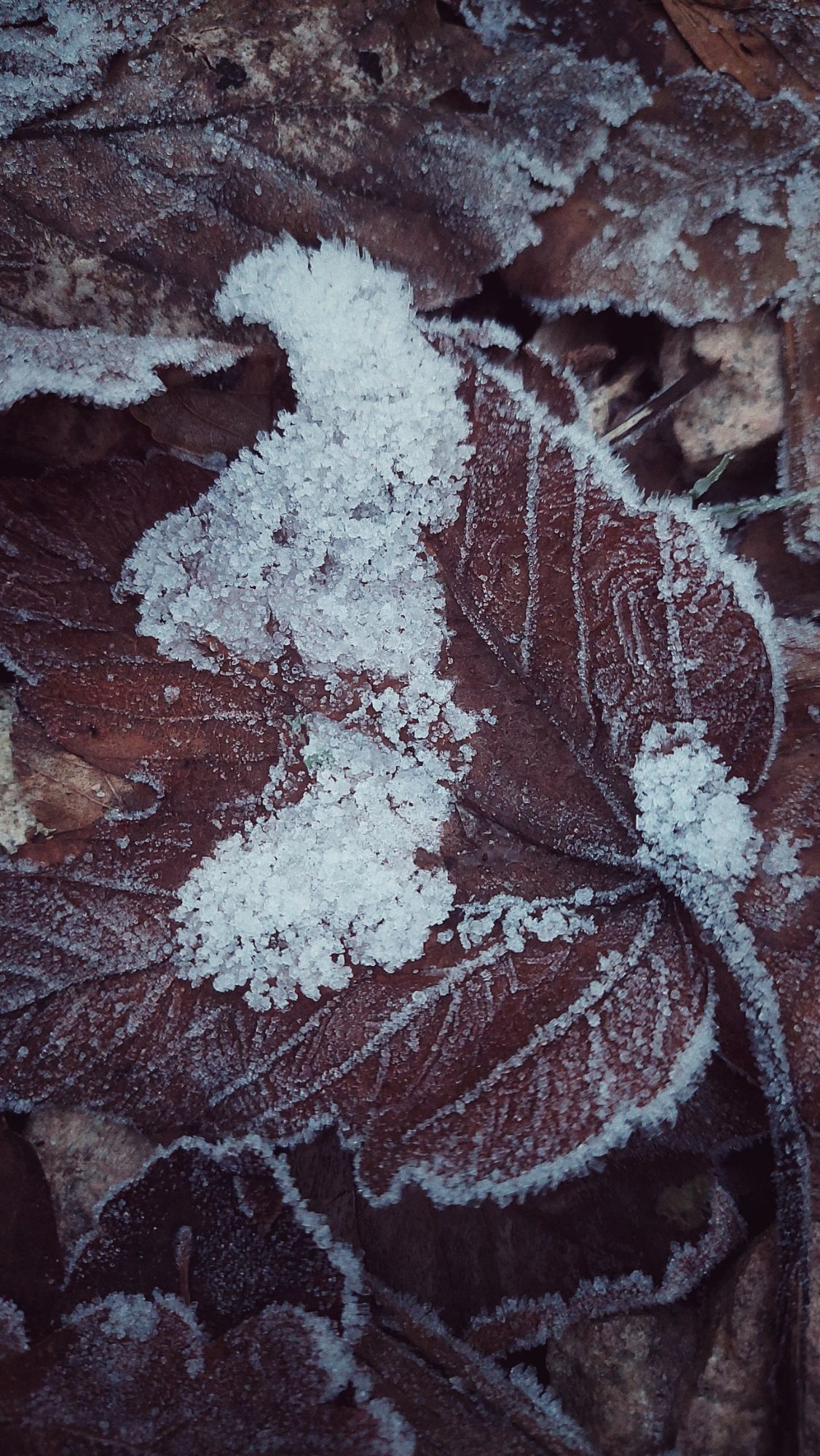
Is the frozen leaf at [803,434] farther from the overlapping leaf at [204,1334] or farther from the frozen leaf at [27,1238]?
the frozen leaf at [27,1238]

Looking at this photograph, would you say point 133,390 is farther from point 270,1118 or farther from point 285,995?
point 270,1118

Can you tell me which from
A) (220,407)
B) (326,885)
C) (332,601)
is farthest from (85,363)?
(326,885)

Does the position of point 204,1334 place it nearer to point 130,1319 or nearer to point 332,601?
point 130,1319

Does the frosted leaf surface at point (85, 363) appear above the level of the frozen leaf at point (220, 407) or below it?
above

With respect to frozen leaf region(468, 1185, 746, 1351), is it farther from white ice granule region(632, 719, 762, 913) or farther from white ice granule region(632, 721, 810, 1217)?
white ice granule region(632, 719, 762, 913)

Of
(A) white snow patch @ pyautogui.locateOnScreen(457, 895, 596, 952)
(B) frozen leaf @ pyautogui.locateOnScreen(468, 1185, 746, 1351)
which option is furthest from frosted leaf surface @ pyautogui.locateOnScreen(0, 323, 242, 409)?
(B) frozen leaf @ pyautogui.locateOnScreen(468, 1185, 746, 1351)

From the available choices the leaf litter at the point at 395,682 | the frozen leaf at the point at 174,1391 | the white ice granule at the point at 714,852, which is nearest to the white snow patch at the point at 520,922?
the leaf litter at the point at 395,682

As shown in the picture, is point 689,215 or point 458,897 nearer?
point 689,215
